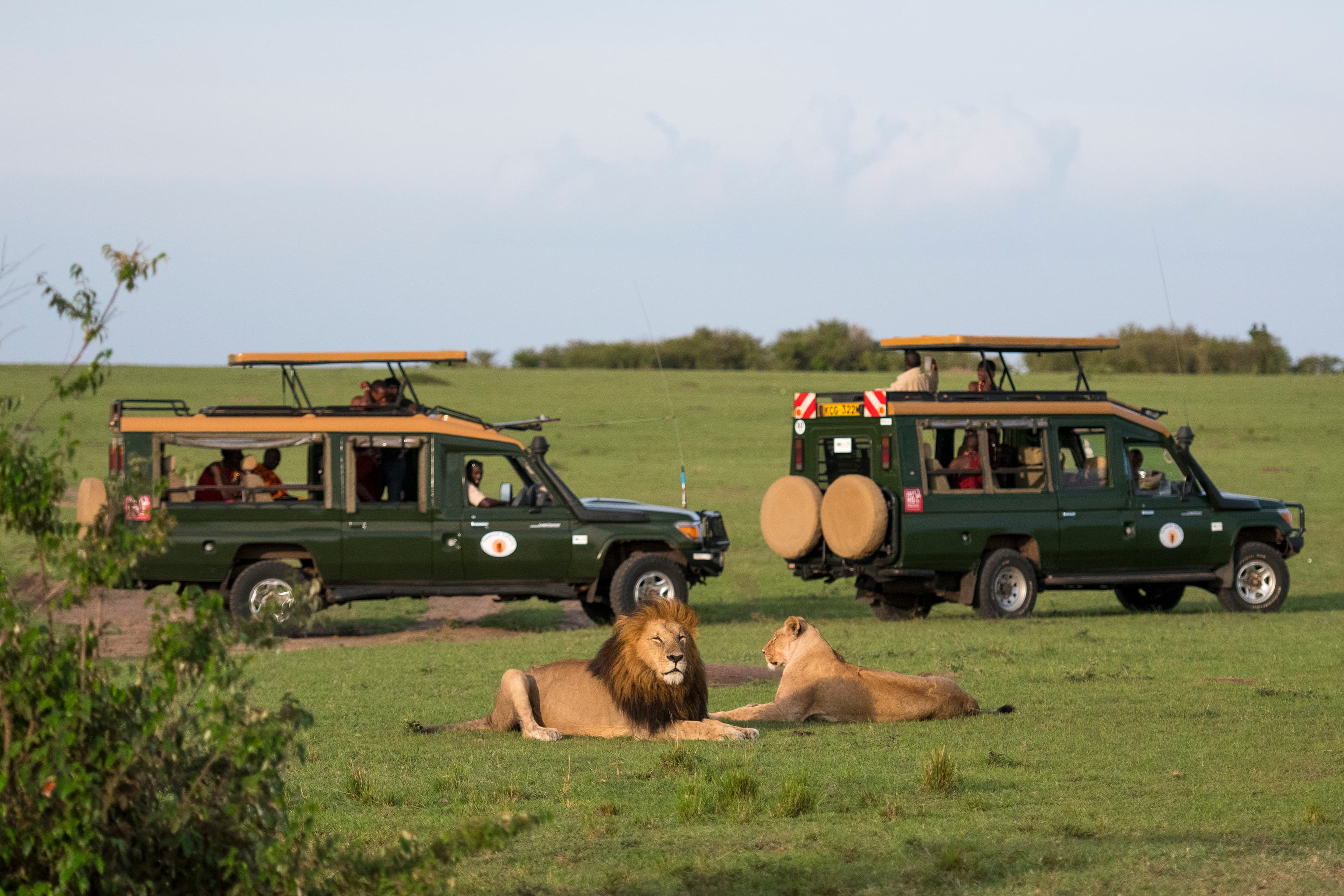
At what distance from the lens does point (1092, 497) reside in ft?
53.3

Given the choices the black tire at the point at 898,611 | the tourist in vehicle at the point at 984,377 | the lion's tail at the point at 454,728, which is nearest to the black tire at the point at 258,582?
the lion's tail at the point at 454,728

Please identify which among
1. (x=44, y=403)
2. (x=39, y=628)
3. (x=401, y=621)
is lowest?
(x=401, y=621)

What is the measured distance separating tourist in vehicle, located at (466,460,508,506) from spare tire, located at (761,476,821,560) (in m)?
2.69

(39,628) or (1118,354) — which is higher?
(1118,354)

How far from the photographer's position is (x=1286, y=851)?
5949 mm

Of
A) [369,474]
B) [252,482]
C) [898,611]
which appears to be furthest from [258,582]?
[898,611]

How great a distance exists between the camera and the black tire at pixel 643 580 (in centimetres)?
1577

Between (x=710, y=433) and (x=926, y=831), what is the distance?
131 feet

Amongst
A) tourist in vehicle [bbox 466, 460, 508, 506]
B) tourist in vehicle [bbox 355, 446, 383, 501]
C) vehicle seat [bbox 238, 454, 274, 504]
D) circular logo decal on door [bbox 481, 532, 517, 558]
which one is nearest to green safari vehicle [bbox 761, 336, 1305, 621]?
circular logo decal on door [bbox 481, 532, 517, 558]

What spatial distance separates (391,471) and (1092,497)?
717cm

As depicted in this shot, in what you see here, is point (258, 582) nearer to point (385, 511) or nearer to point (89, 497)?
point (385, 511)

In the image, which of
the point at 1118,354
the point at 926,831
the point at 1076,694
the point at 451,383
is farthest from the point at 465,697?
the point at 1118,354

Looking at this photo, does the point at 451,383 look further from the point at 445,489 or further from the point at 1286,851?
the point at 1286,851

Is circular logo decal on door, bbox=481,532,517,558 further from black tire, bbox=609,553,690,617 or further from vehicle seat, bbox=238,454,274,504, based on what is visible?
vehicle seat, bbox=238,454,274,504
